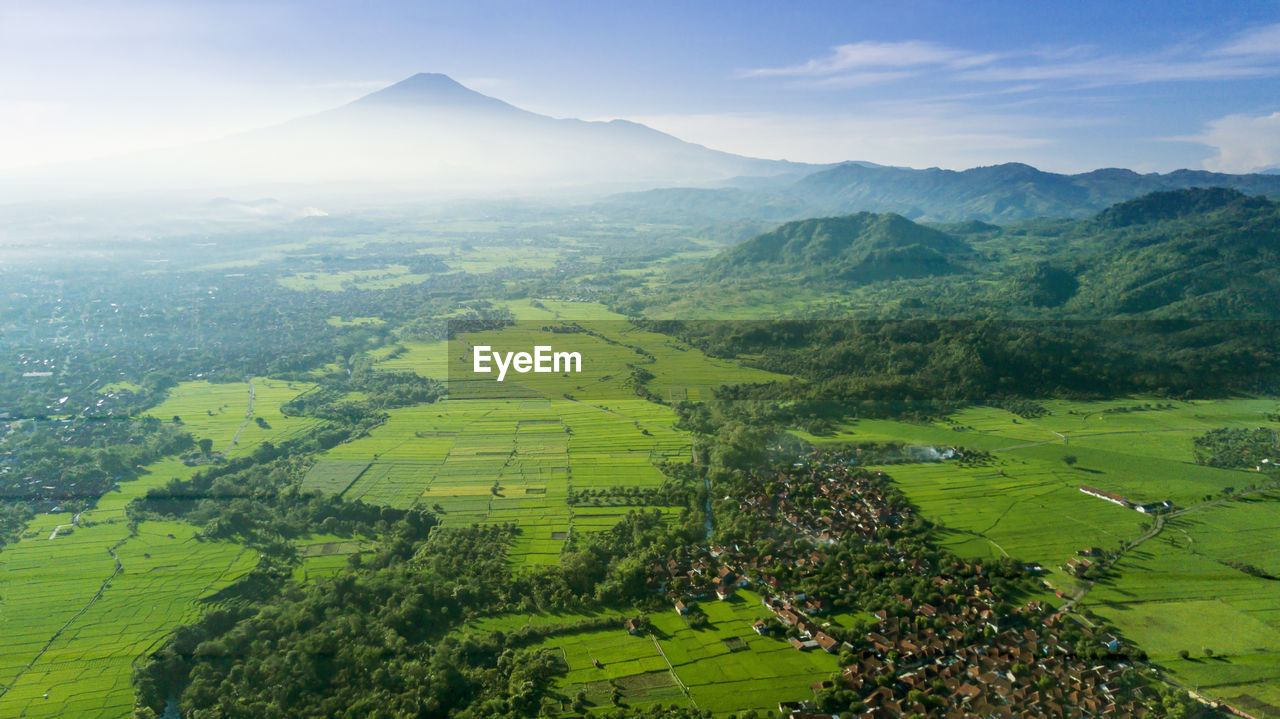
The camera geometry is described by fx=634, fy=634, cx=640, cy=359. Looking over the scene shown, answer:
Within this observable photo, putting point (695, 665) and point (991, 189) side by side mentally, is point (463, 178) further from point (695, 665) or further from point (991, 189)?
point (695, 665)

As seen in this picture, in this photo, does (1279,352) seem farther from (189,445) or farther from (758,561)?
(189,445)

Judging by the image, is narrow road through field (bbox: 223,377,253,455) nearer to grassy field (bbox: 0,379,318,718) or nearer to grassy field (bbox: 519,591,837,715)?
grassy field (bbox: 0,379,318,718)

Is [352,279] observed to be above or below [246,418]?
above

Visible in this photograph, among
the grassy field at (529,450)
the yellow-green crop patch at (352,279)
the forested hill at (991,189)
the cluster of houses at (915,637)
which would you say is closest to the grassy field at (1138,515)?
the cluster of houses at (915,637)

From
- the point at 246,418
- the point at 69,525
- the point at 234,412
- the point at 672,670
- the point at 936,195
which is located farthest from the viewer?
the point at 936,195

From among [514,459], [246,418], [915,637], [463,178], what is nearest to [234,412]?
[246,418]

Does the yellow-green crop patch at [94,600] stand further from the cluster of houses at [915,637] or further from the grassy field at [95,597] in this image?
the cluster of houses at [915,637]

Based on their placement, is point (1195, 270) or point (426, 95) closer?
point (1195, 270)

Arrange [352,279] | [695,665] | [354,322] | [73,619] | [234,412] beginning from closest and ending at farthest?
[695,665] < [73,619] < [234,412] < [354,322] < [352,279]
